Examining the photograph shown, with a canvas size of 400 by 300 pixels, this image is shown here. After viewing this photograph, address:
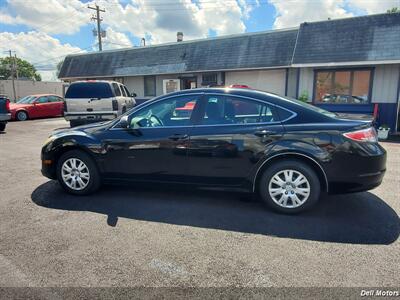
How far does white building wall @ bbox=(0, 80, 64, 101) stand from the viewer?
132 feet

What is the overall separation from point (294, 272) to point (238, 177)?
5.16 ft

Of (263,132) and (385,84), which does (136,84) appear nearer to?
(385,84)

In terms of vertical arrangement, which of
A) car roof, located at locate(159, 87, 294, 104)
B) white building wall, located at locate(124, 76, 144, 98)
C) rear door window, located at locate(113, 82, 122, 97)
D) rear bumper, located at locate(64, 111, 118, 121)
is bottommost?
rear bumper, located at locate(64, 111, 118, 121)

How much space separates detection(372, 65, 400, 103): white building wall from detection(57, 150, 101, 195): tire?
11701mm

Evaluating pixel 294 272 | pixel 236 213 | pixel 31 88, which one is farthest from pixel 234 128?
pixel 31 88

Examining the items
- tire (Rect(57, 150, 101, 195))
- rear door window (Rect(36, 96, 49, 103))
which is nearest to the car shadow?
tire (Rect(57, 150, 101, 195))

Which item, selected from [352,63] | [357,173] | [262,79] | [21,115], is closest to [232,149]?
[357,173]

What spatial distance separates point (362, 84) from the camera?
39.8ft

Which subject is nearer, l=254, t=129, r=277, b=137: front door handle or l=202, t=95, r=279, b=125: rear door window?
l=254, t=129, r=277, b=137: front door handle

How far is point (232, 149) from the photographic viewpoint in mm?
3986

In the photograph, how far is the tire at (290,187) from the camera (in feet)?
12.5

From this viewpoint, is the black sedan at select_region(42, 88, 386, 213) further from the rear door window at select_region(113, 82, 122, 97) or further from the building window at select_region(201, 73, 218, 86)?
the building window at select_region(201, 73, 218, 86)

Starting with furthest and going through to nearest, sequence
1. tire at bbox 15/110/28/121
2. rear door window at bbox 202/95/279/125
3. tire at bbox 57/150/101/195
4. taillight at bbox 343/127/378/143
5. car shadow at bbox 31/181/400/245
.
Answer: tire at bbox 15/110/28/121
tire at bbox 57/150/101/195
rear door window at bbox 202/95/279/125
taillight at bbox 343/127/378/143
car shadow at bbox 31/181/400/245

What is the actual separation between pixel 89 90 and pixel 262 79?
862cm
